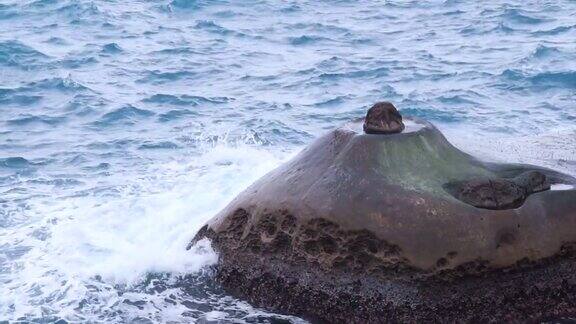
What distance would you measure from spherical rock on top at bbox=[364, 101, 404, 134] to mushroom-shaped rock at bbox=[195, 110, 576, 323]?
0.08 meters

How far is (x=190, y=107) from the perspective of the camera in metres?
13.5

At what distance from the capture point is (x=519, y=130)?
11633 mm

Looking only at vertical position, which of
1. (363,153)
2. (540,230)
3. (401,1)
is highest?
(363,153)

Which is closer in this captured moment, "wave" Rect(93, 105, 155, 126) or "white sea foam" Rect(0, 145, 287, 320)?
"white sea foam" Rect(0, 145, 287, 320)

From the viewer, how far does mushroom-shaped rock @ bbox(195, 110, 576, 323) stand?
580 cm

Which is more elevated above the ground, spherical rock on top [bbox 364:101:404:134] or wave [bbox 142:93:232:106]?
spherical rock on top [bbox 364:101:404:134]

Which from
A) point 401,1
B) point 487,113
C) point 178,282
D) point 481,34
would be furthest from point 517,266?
point 401,1

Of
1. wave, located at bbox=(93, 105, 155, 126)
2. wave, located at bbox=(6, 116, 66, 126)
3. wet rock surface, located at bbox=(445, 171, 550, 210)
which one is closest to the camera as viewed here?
wet rock surface, located at bbox=(445, 171, 550, 210)

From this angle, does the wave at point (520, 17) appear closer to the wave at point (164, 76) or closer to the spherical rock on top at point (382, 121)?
the wave at point (164, 76)

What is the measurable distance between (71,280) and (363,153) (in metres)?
2.60

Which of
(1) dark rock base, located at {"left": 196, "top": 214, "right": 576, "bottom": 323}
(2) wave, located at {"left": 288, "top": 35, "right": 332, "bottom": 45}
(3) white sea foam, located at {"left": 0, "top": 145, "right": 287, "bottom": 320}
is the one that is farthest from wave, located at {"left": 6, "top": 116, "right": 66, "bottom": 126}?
(1) dark rock base, located at {"left": 196, "top": 214, "right": 576, "bottom": 323}

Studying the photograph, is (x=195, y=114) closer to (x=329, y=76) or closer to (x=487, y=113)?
(x=329, y=76)

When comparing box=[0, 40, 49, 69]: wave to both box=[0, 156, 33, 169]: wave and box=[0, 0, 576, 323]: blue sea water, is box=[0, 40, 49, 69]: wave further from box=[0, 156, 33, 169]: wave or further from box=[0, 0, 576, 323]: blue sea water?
box=[0, 156, 33, 169]: wave

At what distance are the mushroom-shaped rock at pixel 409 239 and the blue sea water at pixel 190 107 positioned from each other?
429 millimetres
